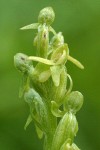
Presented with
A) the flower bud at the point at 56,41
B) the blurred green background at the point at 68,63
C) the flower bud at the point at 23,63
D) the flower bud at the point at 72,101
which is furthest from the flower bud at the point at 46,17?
the blurred green background at the point at 68,63

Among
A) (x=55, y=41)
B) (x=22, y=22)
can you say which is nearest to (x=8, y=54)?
(x=22, y=22)

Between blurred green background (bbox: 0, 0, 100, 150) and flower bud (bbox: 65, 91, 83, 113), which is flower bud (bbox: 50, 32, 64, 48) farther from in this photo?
blurred green background (bbox: 0, 0, 100, 150)

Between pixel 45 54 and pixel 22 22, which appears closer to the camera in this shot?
→ pixel 45 54

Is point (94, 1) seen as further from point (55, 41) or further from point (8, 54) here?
point (55, 41)

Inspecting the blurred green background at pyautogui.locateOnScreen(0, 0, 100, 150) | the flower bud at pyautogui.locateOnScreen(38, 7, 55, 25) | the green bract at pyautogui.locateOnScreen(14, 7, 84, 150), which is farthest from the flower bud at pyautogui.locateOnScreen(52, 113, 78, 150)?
the blurred green background at pyautogui.locateOnScreen(0, 0, 100, 150)

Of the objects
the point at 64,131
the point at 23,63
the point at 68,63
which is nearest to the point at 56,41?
the point at 23,63

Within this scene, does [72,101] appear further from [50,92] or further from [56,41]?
[56,41]

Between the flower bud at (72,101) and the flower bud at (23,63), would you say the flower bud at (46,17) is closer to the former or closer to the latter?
the flower bud at (23,63)
